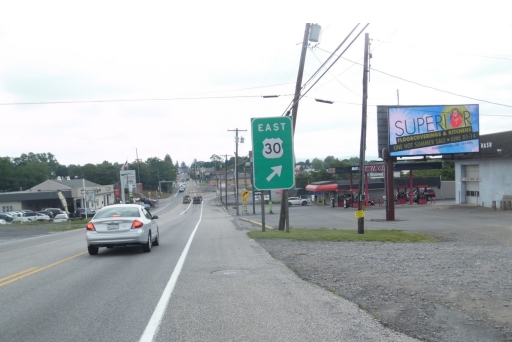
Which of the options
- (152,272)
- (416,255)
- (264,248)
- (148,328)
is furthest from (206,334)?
(264,248)

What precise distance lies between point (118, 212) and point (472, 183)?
144 feet

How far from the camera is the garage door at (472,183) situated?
49469 mm

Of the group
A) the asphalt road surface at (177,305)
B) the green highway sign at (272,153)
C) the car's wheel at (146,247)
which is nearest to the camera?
A: the asphalt road surface at (177,305)

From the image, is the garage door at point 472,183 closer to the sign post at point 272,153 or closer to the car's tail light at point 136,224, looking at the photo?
the sign post at point 272,153

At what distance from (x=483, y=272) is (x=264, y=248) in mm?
7074

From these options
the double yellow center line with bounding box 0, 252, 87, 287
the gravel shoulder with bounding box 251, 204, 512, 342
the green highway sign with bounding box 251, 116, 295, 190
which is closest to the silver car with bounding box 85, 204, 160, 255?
the double yellow center line with bounding box 0, 252, 87, 287

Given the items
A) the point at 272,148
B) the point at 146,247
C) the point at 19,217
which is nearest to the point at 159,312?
A: the point at 146,247

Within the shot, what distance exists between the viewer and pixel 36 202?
8369 centimetres

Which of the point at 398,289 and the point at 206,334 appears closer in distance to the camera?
the point at 206,334

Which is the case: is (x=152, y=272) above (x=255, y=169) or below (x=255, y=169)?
below

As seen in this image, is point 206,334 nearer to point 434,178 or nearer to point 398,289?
point 398,289

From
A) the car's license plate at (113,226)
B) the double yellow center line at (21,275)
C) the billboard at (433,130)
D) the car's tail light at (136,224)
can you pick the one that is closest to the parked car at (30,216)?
the billboard at (433,130)

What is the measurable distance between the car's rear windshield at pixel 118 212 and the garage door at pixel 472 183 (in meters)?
41.7

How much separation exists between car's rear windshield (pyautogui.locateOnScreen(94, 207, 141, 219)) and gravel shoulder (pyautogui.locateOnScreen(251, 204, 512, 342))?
429cm
